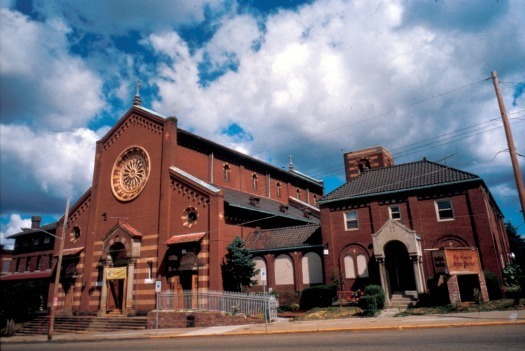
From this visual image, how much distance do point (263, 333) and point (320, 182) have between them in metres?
40.2

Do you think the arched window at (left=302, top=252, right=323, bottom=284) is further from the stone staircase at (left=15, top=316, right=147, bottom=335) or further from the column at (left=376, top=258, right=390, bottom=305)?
the stone staircase at (left=15, top=316, right=147, bottom=335)

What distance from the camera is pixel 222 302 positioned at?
24.5 meters

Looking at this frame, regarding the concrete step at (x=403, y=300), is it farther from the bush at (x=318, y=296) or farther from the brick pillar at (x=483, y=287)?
the brick pillar at (x=483, y=287)

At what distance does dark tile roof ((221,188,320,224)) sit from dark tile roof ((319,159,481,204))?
6.35 metres

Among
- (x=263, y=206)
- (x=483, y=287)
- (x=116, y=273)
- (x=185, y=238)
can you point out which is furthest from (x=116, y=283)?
(x=483, y=287)

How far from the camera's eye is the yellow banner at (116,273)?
30.4 meters

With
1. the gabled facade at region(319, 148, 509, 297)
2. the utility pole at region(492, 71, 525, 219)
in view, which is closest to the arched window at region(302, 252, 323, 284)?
the gabled facade at region(319, 148, 509, 297)

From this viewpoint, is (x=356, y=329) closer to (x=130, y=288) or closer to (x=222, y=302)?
(x=222, y=302)

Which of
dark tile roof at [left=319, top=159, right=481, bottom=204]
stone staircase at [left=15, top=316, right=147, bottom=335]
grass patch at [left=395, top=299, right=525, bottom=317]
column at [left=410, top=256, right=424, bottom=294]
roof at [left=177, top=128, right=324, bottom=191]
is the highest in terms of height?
roof at [left=177, top=128, right=324, bottom=191]

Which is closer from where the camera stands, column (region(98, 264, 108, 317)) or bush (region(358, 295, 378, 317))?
bush (region(358, 295, 378, 317))

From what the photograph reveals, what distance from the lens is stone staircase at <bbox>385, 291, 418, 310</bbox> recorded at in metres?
23.1

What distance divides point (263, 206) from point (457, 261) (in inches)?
726

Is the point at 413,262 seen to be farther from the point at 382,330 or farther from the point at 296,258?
the point at 382,330

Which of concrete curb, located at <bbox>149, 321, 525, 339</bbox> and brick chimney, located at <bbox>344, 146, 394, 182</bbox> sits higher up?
brick chimney, located at <bbox>344, 146, 394, 182</bbox>
